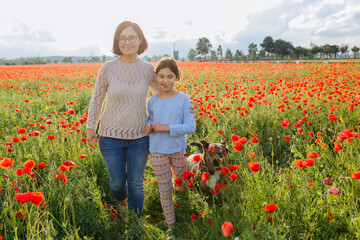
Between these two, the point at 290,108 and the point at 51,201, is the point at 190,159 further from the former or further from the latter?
the point at 290,108

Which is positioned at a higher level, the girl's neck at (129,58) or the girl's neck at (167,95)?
the girl's neck at (129,58)

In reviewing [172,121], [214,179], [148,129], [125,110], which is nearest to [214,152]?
[214,179]

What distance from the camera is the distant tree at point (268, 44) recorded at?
89.1 metres

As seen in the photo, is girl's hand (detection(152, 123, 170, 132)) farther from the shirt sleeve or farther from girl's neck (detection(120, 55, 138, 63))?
girl's neck (detection(120, 55, 138, 63))

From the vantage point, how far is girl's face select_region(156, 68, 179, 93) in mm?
2477

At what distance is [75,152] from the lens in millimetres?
3248

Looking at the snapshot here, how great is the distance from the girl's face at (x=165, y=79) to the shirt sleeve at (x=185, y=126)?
0.22 meters

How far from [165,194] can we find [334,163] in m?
2.00

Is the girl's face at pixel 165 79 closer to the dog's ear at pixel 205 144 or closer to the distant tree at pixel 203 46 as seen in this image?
the dog's ear at pixel 205 144

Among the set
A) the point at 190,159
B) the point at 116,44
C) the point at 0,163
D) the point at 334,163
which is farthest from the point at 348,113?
the point at 0,163

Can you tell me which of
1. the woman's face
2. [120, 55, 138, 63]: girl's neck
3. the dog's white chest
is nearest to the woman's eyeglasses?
the woman's face

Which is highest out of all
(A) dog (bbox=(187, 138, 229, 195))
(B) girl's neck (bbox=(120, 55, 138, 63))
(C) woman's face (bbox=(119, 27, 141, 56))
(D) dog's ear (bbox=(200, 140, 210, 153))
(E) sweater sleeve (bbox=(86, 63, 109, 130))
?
(C) woman's face (bbox=(119, 27, 141, 56))

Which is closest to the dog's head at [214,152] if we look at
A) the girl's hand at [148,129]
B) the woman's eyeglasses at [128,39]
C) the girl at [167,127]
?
the girl at [167,127]

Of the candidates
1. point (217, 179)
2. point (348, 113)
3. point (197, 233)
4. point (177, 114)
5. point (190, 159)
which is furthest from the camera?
point (348, 113)
